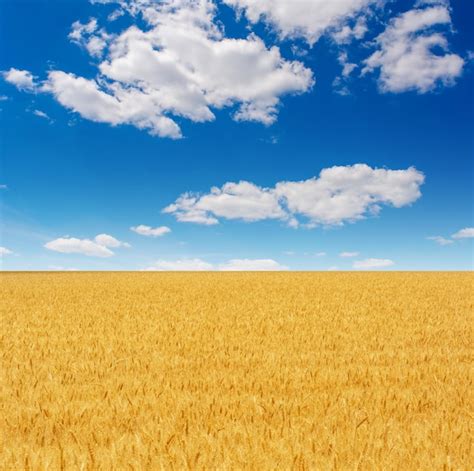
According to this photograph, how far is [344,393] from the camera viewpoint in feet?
15.8

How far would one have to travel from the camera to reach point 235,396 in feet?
15.5

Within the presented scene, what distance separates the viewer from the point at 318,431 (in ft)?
12.2

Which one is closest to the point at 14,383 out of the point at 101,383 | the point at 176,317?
the point at 101,383

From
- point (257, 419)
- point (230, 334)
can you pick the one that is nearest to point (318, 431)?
point (257, 419)

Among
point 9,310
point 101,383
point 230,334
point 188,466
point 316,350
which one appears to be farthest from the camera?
point 9,310

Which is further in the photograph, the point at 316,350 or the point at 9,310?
the point at 9,310

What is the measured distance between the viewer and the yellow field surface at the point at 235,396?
3.25m

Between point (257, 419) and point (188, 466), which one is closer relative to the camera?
point (188, 466)

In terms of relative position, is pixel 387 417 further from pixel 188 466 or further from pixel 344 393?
pixel 188 466

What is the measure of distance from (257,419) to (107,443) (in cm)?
131

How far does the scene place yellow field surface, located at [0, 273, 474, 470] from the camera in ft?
10.7

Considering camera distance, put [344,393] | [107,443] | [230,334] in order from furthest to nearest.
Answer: [230,334] → [344,393] → [107,443]

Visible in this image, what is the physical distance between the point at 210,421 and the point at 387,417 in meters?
1.66

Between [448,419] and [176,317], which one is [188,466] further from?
[176,317]
